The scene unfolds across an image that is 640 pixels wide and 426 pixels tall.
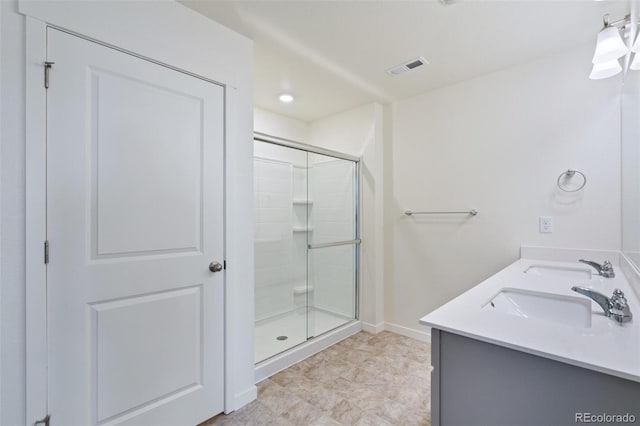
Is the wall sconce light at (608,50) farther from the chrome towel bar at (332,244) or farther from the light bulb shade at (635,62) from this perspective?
the chrome towel bar at (332,244)

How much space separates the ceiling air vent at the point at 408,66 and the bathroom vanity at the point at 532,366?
1756 mm

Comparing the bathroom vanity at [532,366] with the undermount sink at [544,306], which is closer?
the bathroom vanity at [532,366]

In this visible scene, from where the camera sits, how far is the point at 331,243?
2.88 m

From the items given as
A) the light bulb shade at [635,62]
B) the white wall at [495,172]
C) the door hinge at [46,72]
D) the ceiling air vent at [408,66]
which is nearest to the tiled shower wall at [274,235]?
the white wall at [495,172]

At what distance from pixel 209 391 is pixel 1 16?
1.91 m

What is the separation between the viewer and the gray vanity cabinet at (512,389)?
737 mm

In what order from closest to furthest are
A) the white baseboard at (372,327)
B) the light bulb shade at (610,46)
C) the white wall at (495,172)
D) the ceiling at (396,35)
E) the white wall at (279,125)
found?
the light bulb shade at (610,46), the ceiling at (396,35), the white wall at (495,172), the white baseboard at (372,327), the white wall at (279,125)

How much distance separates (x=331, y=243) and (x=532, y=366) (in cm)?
211

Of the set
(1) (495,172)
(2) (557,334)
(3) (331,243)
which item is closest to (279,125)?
(3) (331,243)

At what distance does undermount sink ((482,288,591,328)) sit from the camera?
1201 mm

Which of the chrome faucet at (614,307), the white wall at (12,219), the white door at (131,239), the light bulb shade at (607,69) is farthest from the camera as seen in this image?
the light bulb shade at (607,69)

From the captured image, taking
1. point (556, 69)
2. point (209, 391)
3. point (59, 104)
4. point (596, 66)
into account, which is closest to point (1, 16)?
point (59, 104)

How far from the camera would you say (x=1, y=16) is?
1.12m

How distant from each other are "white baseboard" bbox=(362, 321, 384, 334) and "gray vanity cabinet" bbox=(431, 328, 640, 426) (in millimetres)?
1987
